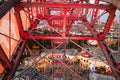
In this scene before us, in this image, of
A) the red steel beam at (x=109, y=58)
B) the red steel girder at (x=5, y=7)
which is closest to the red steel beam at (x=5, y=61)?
the red steel girder at (x=5, y=7)

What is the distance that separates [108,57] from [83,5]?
2601 mm

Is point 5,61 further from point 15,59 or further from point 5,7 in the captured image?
point 5,7

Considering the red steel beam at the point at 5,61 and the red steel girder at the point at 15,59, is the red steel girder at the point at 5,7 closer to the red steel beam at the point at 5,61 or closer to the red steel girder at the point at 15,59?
the red steel beam at the point at 5,61

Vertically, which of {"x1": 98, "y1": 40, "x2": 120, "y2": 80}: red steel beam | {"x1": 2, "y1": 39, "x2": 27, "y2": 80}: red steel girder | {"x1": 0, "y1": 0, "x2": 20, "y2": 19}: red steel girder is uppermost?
{"x1": 0, "y1": 0, "x2": 20, "y2": 19}: red steel girder

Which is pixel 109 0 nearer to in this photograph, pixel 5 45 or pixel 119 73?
pixel 119 73

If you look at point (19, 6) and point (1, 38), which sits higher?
point (19, 6)

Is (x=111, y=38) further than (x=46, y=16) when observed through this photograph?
Yes

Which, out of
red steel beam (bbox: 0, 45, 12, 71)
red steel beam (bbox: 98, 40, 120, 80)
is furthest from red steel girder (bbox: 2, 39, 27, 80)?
red steel beam (bbox: 98, 40, 120, 80)

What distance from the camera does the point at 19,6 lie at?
31.3ft

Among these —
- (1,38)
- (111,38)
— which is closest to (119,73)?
(1,38)

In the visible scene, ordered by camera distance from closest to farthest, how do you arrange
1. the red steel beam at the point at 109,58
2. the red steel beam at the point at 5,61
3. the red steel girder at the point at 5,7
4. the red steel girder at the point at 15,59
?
the red steel girder at the point at 5,7
the red steel beam at the point at 5,61
the red steel girder at the point at 15,59
the red steel beam at the point at 109,58

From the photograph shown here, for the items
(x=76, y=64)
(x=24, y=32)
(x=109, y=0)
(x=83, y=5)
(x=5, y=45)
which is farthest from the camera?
(x=76, y=64)

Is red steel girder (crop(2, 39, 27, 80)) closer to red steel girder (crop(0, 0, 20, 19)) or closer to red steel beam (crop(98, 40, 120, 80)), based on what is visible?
red steel girder (crop(0, 0, 20, 19))

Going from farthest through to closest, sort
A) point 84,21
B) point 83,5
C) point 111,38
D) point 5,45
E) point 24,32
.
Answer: point 111,38
point 5,45
point 84,21
point 24,32
point 83,5
